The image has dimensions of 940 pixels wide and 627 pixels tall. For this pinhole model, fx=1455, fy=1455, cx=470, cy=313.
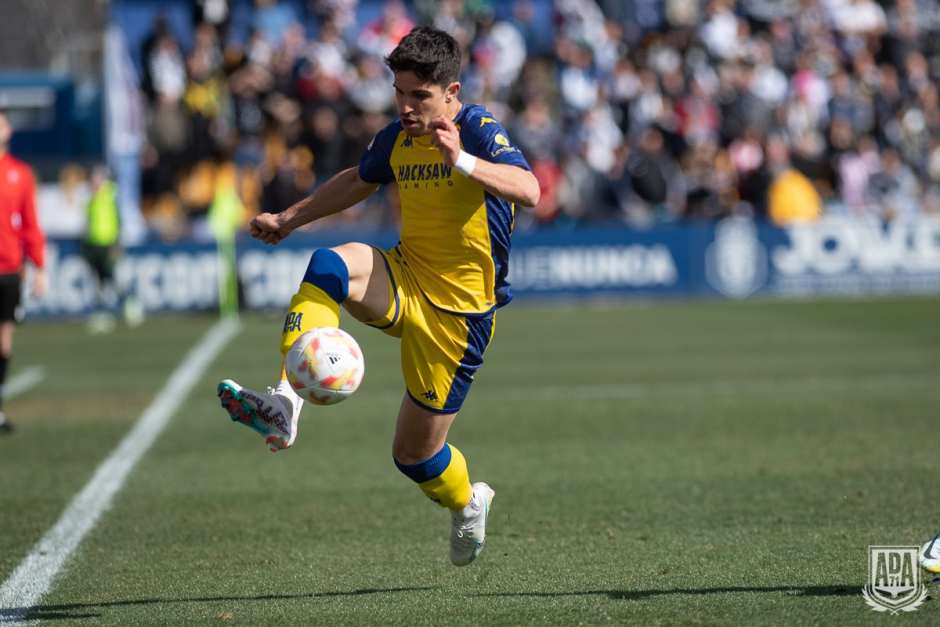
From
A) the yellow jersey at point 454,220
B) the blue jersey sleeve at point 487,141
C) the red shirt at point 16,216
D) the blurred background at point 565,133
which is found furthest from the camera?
the blurred background at point 565,133

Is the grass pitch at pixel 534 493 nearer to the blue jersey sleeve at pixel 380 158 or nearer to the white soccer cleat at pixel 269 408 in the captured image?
the white soccer cleat at pixel 269 408

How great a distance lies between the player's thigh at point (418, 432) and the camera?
5840mm

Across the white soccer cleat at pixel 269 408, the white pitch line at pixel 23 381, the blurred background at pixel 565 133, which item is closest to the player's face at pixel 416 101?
the white soccer cleat at pixel 269 408

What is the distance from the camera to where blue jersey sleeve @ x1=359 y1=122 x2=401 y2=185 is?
593 cm

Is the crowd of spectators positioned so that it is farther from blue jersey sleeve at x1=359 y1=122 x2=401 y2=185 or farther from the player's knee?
the player's knee

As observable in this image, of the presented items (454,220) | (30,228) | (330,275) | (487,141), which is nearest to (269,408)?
(330,275)

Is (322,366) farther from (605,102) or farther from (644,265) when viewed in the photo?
(605,102)

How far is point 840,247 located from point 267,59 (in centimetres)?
969

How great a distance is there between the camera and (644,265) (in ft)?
72.4

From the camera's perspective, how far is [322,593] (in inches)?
230

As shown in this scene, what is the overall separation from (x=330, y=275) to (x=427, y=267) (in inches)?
18.5

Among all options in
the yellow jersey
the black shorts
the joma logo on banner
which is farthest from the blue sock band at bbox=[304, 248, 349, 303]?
the black shorts

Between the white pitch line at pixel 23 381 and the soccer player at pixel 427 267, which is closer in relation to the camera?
the soccer player at pixel 427 267

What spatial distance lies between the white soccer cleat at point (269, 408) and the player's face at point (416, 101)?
1.08 m
